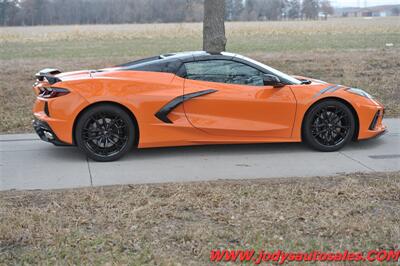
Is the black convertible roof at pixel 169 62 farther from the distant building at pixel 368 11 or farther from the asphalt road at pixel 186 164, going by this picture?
the distant building at pixel 368 11

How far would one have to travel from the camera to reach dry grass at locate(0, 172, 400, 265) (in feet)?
12.4

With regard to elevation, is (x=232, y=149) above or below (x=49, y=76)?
below

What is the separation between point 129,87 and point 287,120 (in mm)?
2012

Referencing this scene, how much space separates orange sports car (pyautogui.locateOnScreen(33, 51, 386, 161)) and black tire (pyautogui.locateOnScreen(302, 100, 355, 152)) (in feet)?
0.04

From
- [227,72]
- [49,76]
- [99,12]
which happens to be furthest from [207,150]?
[99,12]

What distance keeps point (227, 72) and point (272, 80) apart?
1.89 feet

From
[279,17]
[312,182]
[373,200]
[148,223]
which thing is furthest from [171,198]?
[279,17]

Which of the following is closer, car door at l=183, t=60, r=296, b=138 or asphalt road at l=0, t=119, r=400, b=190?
asphalt road at l=0, t=119, r=400, b=190

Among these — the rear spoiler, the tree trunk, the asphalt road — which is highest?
the tree trunk

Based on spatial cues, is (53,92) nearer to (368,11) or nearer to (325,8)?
(325,8)

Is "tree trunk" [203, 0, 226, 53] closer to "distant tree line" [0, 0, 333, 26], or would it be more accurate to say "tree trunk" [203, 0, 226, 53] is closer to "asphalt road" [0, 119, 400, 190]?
"asphalt road" [0, 119, 400, 190]

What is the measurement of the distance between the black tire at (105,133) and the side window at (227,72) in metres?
1.07

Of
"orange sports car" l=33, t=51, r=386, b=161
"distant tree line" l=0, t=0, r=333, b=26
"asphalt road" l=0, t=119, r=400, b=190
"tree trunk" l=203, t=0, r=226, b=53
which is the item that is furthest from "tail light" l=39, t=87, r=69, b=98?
"distant tree line" l=0, t=0, r=333, b=26

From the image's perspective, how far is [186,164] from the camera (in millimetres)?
6262
